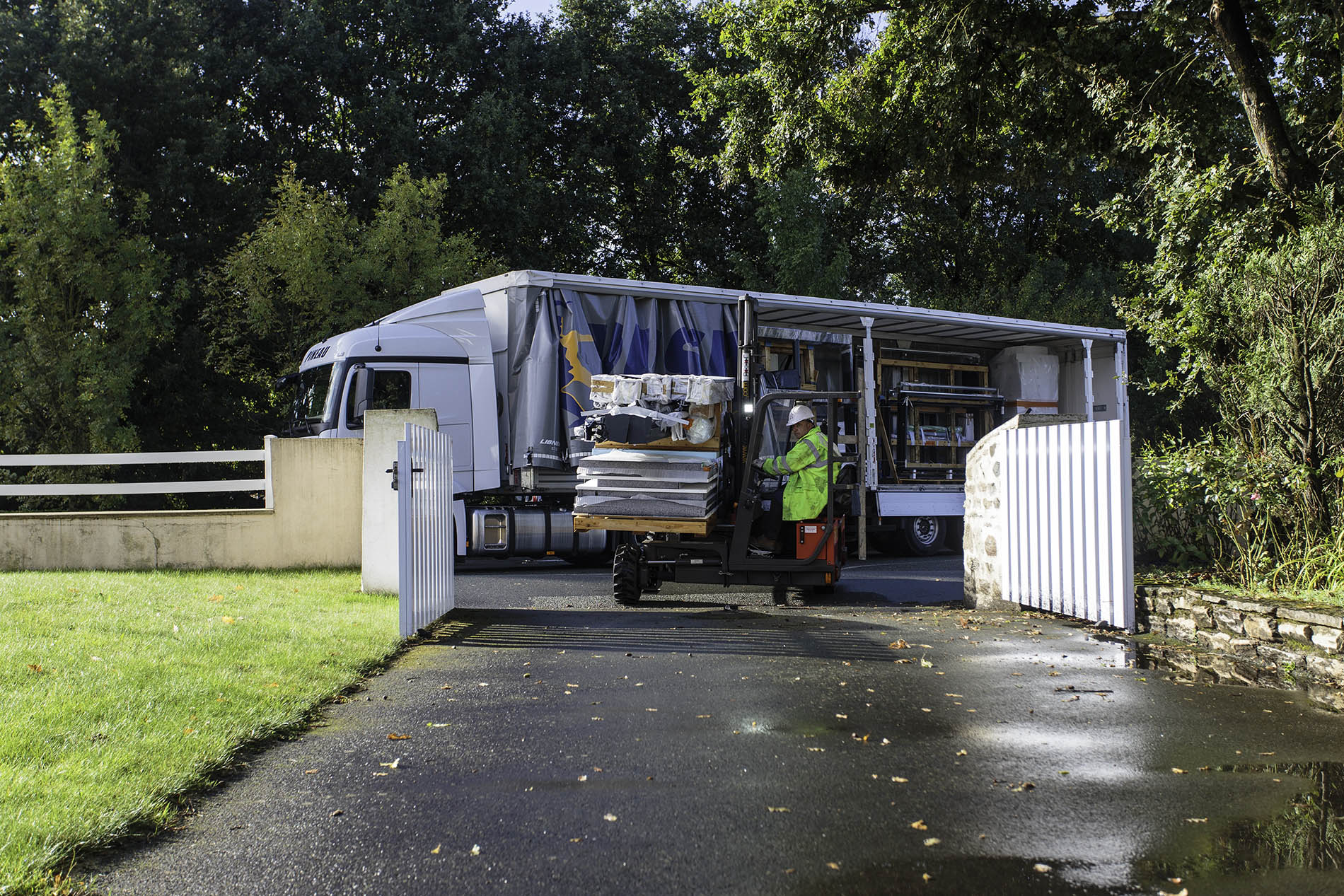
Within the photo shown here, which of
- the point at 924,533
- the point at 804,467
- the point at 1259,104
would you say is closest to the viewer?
the point at 1259,104

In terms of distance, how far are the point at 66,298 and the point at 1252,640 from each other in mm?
21271

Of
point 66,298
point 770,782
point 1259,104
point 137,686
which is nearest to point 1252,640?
point 770,782

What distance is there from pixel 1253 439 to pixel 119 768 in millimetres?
7079

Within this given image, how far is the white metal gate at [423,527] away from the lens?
7.73 metres

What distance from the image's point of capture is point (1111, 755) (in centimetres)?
467

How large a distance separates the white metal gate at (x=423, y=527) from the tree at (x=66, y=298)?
45.5ft

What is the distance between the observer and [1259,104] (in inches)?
368

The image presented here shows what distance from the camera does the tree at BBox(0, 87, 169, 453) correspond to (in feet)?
65.2

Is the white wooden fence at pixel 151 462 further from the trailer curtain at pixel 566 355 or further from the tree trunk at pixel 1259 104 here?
the tree trunk at pixel 1259 104

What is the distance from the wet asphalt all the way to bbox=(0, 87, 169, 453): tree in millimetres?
16311

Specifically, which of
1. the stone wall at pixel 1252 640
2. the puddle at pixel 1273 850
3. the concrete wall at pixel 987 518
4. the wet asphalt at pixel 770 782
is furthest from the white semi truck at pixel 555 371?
the puddle at pixel 1273 850

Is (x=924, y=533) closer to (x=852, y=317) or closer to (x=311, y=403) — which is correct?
(x=852, y=317)

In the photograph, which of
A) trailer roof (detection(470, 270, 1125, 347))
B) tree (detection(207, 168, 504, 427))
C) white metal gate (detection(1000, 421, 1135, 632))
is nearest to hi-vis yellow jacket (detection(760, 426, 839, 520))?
white metal gate (detection(1000, 421, 1135, 632))

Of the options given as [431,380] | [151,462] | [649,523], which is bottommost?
[649,523]
